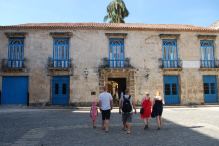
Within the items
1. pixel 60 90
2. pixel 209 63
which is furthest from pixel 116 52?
pixel 209 63

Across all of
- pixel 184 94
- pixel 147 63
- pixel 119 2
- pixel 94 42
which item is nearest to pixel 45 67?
pixel 94 42

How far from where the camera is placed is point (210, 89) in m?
23.9

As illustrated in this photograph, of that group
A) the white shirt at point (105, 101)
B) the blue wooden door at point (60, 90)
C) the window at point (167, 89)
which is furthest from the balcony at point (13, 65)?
the white shirt at point (105, 101)

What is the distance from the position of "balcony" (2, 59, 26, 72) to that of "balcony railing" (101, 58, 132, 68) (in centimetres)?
695

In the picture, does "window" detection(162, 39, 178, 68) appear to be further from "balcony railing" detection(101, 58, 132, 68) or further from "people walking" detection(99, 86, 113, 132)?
"people walking" detection(99, 86, 113, 132)

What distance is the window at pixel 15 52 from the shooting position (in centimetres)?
2227

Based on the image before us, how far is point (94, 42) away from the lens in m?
22.8

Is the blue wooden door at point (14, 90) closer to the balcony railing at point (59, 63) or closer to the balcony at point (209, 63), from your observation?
the balcony railing at point (59, 63)

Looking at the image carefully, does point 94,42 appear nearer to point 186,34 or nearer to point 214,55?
point 186,34

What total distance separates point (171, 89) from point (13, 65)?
14085 mm

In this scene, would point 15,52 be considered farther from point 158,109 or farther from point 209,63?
point 209,63

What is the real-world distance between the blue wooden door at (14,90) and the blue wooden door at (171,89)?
12.3 metres

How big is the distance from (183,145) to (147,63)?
16623 mm

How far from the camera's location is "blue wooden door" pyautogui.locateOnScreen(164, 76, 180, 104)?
23.3 meters
